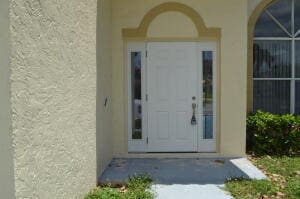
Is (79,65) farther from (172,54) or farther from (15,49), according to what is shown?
(172,54)

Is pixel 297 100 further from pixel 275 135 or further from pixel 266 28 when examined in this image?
pixel 266 28

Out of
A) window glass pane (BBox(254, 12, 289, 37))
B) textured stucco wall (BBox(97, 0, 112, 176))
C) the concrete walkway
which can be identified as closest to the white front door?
the concrete walkway

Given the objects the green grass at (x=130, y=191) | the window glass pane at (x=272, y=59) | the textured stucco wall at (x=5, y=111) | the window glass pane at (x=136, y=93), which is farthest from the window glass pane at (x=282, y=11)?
the textured stucco wall at (x=5, y=111)

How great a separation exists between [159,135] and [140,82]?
4.29ft

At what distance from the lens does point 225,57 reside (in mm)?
7695

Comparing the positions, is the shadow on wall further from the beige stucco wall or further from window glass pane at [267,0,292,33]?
window glass pane at [267,0,292,33]

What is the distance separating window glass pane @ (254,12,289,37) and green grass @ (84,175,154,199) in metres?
5.08

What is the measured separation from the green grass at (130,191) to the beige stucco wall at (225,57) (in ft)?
6.93

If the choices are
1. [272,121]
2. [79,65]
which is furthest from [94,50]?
[272,121]

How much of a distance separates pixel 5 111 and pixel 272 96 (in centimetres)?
765

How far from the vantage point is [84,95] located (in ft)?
16.3

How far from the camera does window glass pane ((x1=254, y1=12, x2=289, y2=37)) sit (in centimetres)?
884

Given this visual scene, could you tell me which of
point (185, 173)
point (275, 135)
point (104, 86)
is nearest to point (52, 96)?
point (104, 86)

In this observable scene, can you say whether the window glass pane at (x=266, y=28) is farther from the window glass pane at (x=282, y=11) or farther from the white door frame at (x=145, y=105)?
the white door frame at (x=145, y=105)
